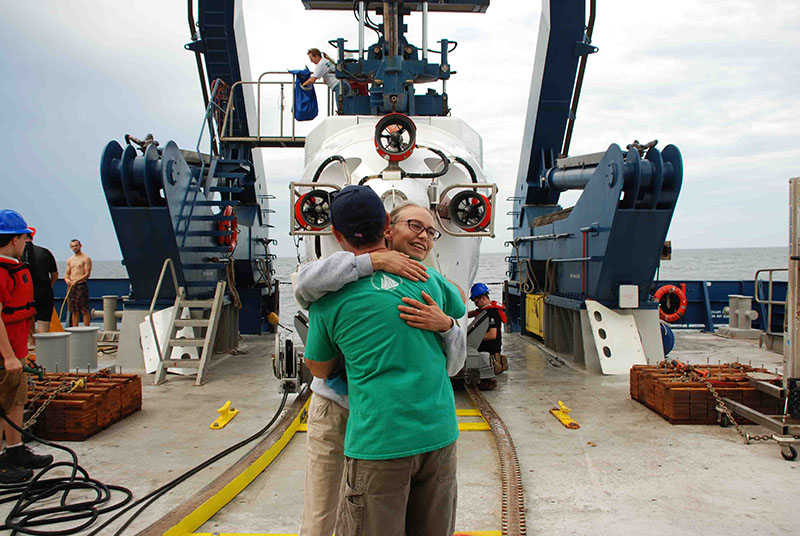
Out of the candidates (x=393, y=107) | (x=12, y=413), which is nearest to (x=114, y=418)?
(x=12, y=413)

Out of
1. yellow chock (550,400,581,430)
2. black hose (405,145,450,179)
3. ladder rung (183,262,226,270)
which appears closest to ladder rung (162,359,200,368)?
ladder rung (183,262,226,270)

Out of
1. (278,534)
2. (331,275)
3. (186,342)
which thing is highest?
(331,275)

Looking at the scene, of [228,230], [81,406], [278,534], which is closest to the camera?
[278,534]

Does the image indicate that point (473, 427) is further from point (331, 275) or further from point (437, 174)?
point (331, 275)

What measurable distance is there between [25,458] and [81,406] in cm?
87

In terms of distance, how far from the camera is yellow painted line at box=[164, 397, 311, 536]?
11.1 ft

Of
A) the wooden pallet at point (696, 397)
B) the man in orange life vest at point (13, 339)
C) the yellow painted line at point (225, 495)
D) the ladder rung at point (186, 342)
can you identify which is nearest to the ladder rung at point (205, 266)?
the ladder rung at point (186, 342)

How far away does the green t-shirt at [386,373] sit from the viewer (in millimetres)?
1973

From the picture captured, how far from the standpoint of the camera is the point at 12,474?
4137mm

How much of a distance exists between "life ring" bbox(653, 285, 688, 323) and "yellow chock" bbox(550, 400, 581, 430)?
5.15m

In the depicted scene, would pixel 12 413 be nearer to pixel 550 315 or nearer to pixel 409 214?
pixel 409 214

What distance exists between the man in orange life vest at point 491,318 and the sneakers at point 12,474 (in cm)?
437

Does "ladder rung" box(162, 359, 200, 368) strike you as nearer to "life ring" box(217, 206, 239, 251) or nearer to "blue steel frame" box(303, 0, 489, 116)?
"life ring" box(217, 206, 239, 251)

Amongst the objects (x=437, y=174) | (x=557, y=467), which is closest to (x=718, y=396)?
(x=557, y=467)
